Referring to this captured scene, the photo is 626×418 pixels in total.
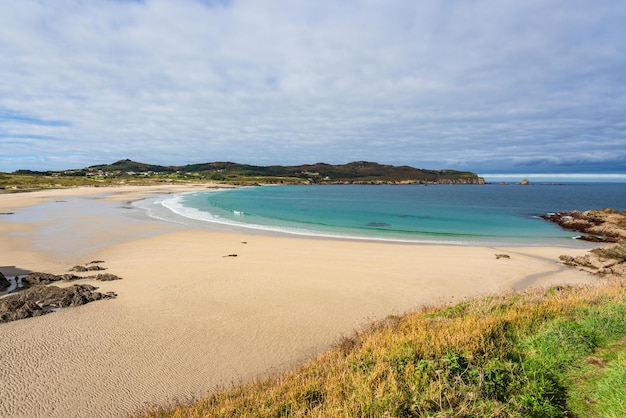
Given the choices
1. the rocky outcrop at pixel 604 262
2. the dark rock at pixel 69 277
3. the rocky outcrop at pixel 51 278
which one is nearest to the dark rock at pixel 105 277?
the rocky outcrop at pixel 51 278

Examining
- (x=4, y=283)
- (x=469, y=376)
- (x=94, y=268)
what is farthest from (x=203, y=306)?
(x=469, y=376)

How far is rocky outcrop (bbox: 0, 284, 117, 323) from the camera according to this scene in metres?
9.34

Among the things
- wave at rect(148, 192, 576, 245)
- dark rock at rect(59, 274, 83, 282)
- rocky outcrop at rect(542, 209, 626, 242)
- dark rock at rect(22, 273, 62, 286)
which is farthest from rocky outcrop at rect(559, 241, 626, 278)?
dark rock at rect(22, 273, 62, 286)

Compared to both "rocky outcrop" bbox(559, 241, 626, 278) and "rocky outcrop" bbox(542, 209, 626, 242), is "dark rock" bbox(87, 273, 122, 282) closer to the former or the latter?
"rocky outcrop" bbox(559, 241, 626, 278)

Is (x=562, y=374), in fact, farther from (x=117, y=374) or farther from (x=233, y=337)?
(x=117, y=374)

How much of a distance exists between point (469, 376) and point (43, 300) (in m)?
12.1

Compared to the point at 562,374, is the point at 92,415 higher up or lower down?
lower down

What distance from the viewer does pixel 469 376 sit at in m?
4.68

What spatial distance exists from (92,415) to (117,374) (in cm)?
114

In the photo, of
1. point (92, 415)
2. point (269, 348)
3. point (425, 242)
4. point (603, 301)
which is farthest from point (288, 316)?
point (425, 242)

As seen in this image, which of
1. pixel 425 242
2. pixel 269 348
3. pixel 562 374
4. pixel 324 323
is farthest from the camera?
pixel 425 242

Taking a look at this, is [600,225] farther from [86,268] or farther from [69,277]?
[69,277]

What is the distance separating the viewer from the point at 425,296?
12.4m

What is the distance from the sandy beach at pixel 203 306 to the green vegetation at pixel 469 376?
2.17 metres
